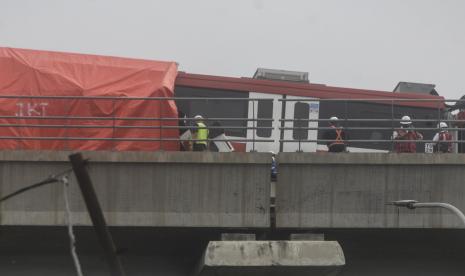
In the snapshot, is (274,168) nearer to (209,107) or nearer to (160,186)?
(160,186)

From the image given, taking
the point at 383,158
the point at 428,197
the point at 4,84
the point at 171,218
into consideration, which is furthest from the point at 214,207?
the point at 4,84

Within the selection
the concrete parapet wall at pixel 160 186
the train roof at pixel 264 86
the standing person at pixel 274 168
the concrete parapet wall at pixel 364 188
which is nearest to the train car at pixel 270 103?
the train roof at pixel 264 86

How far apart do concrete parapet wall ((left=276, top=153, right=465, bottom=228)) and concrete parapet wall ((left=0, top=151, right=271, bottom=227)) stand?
521 millimetres

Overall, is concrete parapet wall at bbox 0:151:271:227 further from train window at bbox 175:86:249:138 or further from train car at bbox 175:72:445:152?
train window at bbox 175:86:249:138

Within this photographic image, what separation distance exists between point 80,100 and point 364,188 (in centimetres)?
682

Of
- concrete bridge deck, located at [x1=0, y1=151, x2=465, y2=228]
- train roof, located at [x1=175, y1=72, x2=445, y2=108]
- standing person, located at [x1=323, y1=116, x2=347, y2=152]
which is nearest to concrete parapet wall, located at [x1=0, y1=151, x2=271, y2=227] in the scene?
concrete bridge deck, located at [x1=0, y1=151, x2=465, y2=228]

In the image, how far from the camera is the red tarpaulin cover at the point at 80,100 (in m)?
12.3

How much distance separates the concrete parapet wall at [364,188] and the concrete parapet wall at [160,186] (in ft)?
1.71

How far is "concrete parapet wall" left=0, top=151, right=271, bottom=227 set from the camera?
372 inches

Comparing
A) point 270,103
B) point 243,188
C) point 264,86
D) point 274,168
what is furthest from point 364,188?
point 264,86

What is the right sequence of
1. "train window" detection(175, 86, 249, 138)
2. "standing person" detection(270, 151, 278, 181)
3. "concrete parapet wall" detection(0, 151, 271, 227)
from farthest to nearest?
"train window" detection(175, 86, 249, 138), "standing person" detection(270, 151, 278, 181), "concrete parapet wall" detection(0, 151, 271, 227)

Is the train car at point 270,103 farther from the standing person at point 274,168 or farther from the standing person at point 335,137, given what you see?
the standing person at point 274,168

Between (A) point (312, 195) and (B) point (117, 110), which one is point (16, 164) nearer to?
(B) point (117, 110)

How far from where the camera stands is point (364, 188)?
9.72 m
